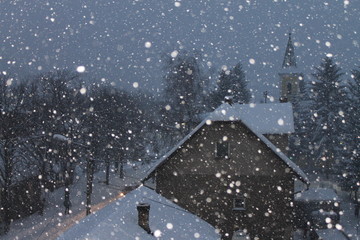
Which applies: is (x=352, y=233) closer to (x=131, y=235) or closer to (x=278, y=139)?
(x=278, y=139)

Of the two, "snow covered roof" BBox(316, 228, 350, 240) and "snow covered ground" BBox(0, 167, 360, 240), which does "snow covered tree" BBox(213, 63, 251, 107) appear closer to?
"snow covered ground" BBox(0, 167, 360, 240)

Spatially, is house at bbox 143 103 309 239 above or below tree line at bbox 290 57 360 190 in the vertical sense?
above

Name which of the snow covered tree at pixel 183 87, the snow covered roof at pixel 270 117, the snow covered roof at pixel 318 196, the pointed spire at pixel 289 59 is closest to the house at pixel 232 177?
the snow covered roof at pixel 270 117

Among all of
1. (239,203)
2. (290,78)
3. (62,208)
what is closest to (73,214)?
(62,208)

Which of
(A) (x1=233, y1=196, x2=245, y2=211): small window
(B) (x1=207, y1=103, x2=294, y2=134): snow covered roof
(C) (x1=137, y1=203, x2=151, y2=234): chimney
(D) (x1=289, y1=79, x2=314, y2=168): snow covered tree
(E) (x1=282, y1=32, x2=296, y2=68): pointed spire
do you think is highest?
(C) (x1=137, y1=203, x2=151, y2=234): chimney

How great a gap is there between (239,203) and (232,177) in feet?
4.44

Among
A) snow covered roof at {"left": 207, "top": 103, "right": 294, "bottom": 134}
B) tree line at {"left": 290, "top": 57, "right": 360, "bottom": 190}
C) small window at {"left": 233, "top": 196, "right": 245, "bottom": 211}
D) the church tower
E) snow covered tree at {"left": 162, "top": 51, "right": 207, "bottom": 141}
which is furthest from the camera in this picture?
the church tower

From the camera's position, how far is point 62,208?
1150 inches

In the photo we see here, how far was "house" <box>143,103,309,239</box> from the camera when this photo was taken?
1734 centimetres

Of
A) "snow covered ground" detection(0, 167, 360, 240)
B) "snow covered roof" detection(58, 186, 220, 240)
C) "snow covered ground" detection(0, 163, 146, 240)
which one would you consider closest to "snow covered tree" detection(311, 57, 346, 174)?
"snow covered ground" detection(0, 167, 360, 240)

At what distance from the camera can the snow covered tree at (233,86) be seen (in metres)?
51.6

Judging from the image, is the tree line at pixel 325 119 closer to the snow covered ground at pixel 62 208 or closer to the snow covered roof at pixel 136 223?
the snow covered ground at pixel 62 208

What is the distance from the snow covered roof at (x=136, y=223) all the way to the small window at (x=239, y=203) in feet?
8.38

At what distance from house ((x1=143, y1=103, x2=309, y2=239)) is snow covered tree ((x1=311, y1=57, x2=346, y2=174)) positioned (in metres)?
27.5
